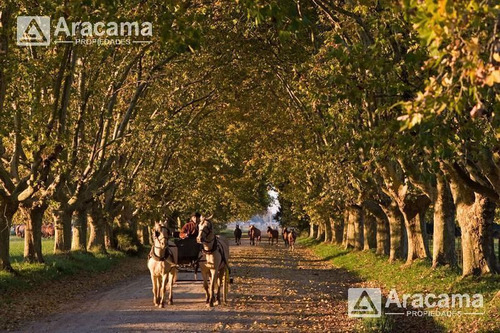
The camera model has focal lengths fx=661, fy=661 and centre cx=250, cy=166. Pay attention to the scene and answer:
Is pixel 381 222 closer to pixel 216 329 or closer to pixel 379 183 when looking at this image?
pixel 379 183

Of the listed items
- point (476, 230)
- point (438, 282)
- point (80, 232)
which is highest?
point (80, 232)

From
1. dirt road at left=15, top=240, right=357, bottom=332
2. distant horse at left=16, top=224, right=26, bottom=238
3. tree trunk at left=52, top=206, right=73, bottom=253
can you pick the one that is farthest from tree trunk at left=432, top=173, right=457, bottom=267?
distant horse at left=16, top=224, right=26, bottom=238

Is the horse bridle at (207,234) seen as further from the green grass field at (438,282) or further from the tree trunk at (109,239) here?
the tree trunk at (109,239)

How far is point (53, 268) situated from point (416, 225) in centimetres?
1435

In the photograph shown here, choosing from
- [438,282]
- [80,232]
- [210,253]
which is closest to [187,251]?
[210,253]

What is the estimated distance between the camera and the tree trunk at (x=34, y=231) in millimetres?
24500

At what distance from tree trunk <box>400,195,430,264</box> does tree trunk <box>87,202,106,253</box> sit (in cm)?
1777

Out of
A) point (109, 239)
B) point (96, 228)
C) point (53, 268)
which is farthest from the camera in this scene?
point (109, 239)

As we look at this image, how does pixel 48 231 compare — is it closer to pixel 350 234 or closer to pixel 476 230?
pixel 350 234

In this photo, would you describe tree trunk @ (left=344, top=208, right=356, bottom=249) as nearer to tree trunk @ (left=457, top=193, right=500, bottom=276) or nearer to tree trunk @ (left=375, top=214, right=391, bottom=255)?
tree trunk @ (left=375, top=214, right=391, bottom=255)

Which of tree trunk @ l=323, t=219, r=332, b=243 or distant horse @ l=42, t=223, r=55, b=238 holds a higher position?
distant horse @ l=42, t=223, r=55, b=238

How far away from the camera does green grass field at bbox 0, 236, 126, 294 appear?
68.0ft

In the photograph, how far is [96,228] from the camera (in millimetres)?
37875

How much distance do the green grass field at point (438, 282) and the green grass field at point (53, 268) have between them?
11.7 m
